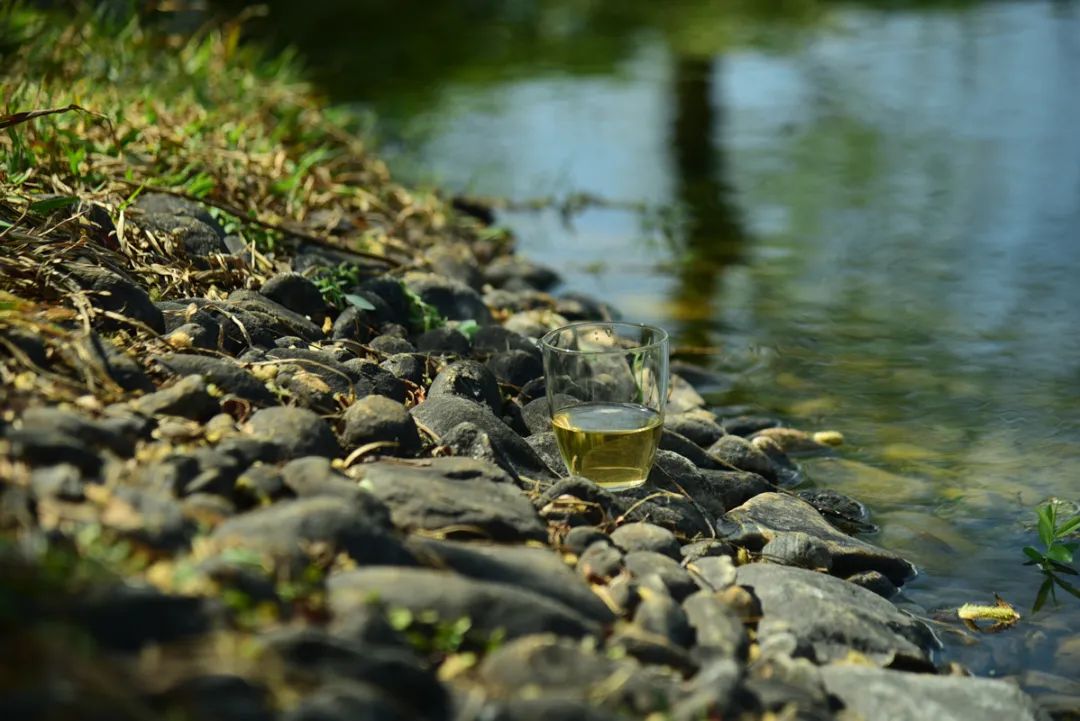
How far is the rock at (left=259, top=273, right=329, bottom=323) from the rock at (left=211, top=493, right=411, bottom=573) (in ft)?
4.50

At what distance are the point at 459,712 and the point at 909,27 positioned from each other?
9.63 metres

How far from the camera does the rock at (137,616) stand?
1.76m

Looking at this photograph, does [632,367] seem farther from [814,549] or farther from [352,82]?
[352,82]

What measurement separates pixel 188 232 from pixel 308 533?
5.80ft

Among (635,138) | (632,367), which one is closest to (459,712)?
(632,367)

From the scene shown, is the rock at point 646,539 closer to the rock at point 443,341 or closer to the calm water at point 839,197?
the calm water at point 839,197

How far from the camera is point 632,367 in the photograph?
288cm

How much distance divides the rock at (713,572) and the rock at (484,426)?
1.39 feet

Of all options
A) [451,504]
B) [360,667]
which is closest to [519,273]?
[451,504]

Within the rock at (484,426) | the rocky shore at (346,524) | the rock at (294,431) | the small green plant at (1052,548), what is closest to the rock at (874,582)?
the rocky shore at (346,524)

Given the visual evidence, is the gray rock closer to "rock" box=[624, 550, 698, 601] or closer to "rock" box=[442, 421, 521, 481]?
"rock" box=[624, 550, 698, 601]

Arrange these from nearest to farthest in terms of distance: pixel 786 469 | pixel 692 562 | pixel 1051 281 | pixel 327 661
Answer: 1. pixel 327 661
2. pixel 692 562
3. pixel 786 469
4. pixel 1051 281

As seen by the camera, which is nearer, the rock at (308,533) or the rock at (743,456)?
the rock at (308,533)

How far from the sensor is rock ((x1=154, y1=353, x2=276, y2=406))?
2713 millimetres
